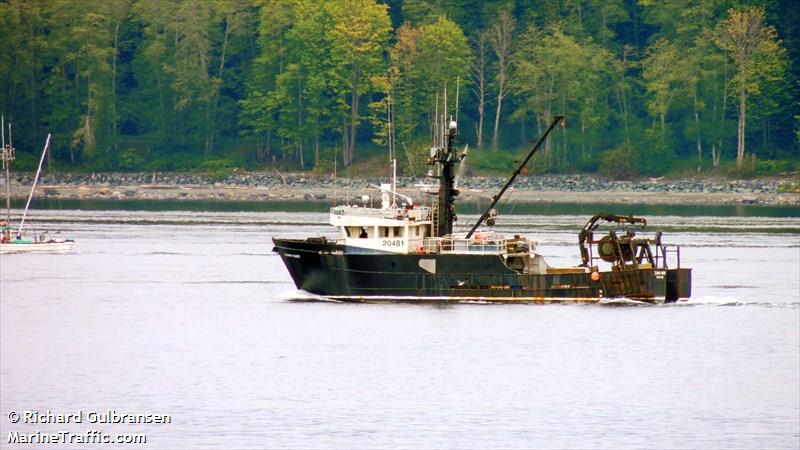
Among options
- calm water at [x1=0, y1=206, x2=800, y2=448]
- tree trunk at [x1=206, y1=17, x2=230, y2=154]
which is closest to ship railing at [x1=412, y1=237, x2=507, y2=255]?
calm water at [x1=0, y1=206, x2=800, y2=448]

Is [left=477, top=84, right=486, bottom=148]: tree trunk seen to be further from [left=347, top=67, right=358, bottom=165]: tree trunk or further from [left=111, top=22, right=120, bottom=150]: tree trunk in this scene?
[left=111, top=22, right=120, bottom=150]: tree trunk

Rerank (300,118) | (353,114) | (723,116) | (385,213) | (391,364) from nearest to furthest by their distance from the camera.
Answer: (391,364), (385,213), (723,116), (353,114), (300,118)

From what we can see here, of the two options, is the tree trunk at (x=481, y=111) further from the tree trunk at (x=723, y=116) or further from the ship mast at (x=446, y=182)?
the ship mast at (x=446, y=182)

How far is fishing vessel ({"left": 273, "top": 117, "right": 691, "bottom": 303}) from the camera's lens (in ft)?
223

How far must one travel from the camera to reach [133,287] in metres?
77.9

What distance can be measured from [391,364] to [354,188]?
8233 centimetres

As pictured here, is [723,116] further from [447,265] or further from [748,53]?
[447,265]

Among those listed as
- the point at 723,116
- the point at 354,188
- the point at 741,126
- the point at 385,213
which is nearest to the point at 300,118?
the point at 354,188

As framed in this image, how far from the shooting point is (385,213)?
6925 cm

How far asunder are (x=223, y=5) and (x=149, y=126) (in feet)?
42.1

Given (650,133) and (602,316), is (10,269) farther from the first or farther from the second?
(650,133)

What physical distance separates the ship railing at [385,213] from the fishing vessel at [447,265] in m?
0.04

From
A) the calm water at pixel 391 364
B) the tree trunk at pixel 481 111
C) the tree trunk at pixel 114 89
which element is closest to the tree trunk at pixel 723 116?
the tree trunk at pixel 481 111

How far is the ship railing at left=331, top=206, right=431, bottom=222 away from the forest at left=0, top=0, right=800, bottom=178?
70897 mm
